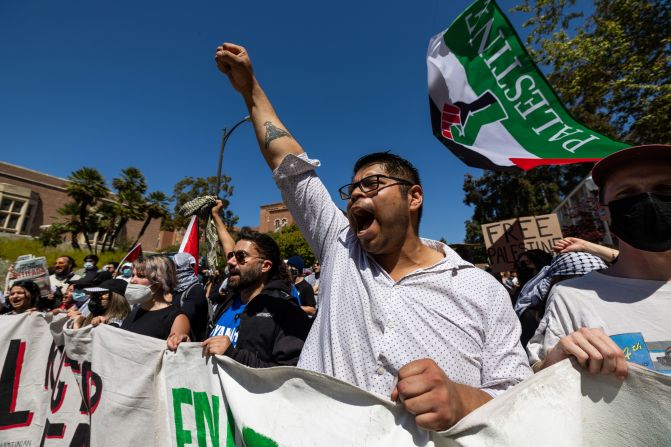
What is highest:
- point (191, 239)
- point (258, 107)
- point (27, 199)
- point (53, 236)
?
point (27, 199)

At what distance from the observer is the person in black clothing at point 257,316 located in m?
2.03

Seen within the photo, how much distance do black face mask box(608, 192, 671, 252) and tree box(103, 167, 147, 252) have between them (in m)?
36.0

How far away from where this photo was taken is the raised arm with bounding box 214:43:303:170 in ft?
5.65

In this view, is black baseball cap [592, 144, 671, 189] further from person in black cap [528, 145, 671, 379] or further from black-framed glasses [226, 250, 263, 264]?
black-framed glasses [226, 250, 263, 264]

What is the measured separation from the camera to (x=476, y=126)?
12.7ft

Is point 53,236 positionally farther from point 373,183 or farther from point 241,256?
point 373,183

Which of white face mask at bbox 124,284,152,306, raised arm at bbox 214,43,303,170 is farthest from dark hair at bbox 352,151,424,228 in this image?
white face mask at bbox 124,284,152,306

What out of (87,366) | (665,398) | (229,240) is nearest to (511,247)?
(229,240)

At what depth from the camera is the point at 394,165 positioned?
1786mm

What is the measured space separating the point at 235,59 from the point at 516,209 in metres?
29.7

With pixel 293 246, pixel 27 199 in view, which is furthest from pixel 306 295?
pixel 27 199

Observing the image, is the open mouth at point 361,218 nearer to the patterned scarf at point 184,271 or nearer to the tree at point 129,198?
the patterned scarf at point 184,271

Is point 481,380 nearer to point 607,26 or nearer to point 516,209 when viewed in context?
point 607,26

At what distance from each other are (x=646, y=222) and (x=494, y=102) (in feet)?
9.38
